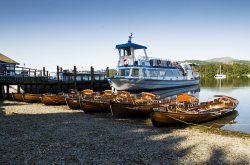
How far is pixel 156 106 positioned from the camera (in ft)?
64.1

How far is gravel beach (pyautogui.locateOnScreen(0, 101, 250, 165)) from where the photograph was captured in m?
9.78

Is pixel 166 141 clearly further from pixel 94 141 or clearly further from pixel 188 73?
pixel 188 73

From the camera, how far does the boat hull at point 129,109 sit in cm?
1903

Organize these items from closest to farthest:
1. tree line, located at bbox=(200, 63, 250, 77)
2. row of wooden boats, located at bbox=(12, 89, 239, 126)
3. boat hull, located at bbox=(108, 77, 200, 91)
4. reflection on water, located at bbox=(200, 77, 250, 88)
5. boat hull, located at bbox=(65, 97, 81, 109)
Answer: row of wooden boats, located at bbox=(12, 89, 239, 126) < boat hull, located at bbox=(65, 97, 81, 109) < boat hull, located at bbox=(108, 77, 200, 91) < reflection on water, located at bbox=(200, 77, 250, 88) < tree line, located at bbox=(200, 63, 250, 77)

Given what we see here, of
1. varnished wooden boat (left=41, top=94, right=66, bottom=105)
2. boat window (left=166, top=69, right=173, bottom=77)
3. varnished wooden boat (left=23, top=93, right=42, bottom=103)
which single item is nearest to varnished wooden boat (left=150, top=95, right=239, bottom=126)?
varnished wooden boat (left=41, top=94, right=66, bottom=105)

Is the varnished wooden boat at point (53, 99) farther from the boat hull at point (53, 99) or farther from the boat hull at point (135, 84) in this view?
the boat hull at point (135, 84)

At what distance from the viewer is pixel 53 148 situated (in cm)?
1091

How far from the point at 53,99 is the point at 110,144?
15.0 meters

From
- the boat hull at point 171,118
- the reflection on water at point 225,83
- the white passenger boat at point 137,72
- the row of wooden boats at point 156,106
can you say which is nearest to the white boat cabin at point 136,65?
the white passenger boat at point 137,72

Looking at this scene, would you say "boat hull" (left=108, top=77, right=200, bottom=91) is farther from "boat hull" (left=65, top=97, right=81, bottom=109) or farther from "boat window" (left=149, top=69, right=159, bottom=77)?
"boat hull" (left=65, top=97, right=81, bottom=109)

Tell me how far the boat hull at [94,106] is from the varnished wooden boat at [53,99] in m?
5.01

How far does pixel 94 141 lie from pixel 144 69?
27584 mm

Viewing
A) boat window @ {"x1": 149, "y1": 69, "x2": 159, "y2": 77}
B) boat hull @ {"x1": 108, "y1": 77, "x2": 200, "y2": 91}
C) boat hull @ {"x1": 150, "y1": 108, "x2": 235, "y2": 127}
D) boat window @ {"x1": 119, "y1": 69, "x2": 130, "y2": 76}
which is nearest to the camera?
boat hull @ {"x1": 150, "y1": 108, "x2": 235, "y2": 127}

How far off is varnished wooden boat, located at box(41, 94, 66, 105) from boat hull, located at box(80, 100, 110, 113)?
5.01 meters
